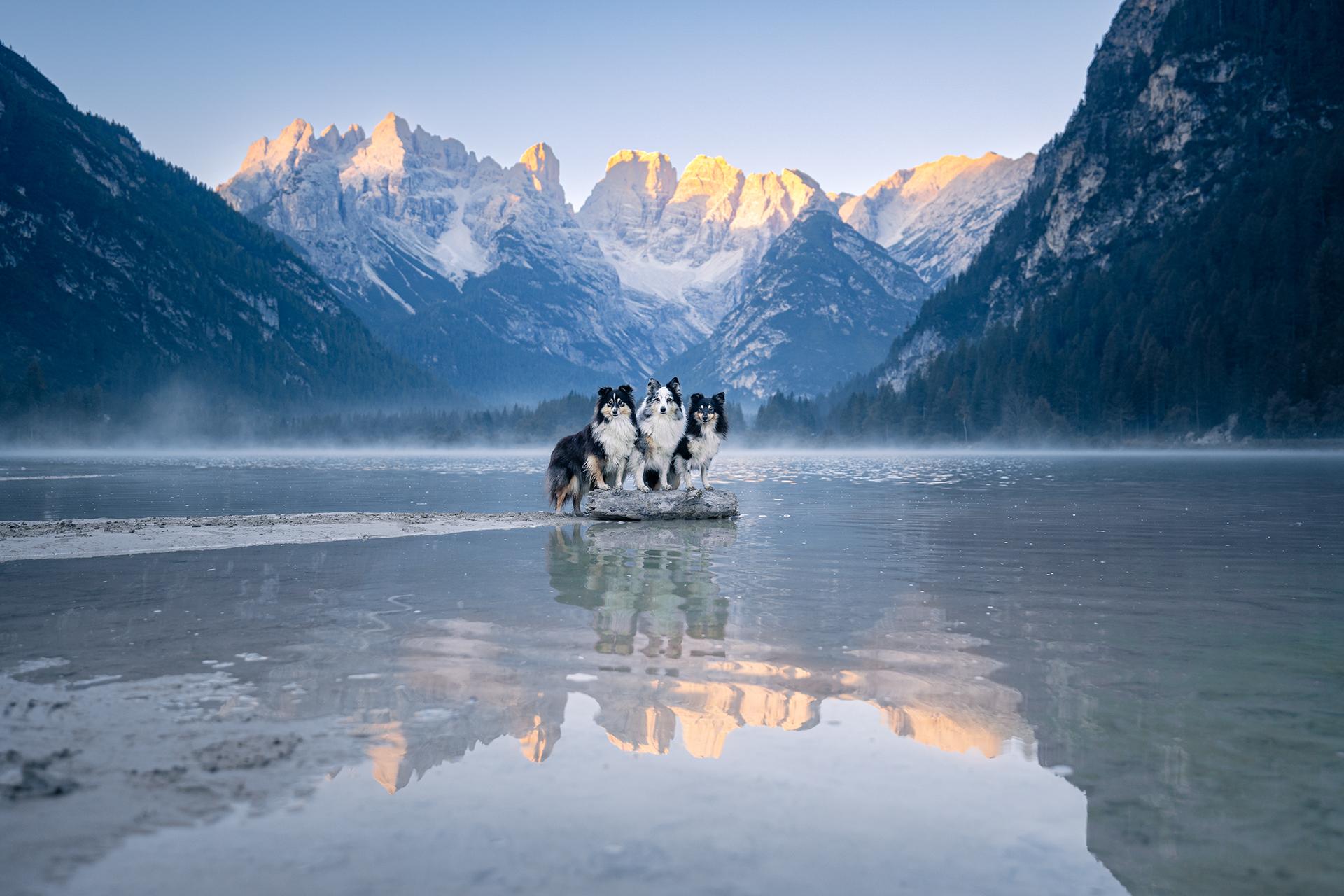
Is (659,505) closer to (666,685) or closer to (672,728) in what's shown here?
(666,685)

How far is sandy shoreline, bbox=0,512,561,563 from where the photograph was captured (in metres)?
18.4

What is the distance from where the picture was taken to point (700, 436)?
83.9 ft

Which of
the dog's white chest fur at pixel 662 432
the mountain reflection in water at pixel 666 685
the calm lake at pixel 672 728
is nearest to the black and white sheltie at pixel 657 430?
the dog's white chest fur at pixel 662 432

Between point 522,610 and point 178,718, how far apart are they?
5.48 m

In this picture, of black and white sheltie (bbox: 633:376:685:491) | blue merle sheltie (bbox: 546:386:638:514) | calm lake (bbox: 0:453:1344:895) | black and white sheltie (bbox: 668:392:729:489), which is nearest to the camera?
calm lake (bbox: 0:453:1344:895)

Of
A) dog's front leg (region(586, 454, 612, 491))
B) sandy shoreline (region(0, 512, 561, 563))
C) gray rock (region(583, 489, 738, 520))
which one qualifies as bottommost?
sandy shoreline (region(0, 512, 561, 563))

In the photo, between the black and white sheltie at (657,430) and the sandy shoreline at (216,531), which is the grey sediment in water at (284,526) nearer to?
the sandy shoreline at (216,531)

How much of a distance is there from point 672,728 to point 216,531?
59.7 feet

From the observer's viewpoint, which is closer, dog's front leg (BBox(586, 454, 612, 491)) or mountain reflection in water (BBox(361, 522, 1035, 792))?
mountain reflection in water (BBox(361, 522, 1035, 792))

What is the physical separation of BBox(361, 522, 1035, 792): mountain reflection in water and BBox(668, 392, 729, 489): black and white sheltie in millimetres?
12670

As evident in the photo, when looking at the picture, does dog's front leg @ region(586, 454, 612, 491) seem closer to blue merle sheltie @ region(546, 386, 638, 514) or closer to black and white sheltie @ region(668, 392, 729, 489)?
blue merle sheltie @ region(546, 386, 638, 514)

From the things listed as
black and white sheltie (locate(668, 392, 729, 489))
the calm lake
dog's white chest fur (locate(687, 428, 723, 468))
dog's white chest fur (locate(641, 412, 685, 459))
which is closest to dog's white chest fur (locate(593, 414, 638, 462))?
dog's white chest fur (locate(641, 412, 685, 459))

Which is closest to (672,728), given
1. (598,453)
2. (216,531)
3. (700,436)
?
(216,531)

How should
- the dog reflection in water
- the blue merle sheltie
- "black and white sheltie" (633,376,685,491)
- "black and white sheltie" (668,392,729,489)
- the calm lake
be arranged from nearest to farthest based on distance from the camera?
the calm lake → the dog reflection in water → the blue merle sheltie → "black and white sheltie" (633,376,685,491) → "black and white sheltie" (668,392,729,489)
